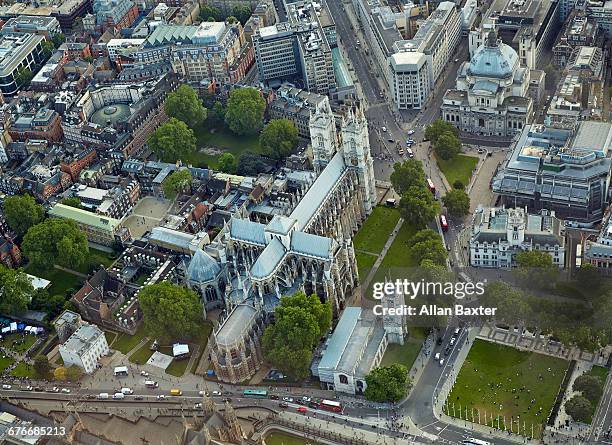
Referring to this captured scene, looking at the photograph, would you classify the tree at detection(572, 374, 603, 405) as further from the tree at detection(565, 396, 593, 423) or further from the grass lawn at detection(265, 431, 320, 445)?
the grass lawn at detection(265, 431, 320, 445)

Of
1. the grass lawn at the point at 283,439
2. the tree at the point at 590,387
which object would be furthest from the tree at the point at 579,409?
the grass lawn at the point at 283,439

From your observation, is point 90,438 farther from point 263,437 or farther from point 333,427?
point 333,427

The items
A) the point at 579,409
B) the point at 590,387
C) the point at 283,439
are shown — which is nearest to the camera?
the point at 579,409

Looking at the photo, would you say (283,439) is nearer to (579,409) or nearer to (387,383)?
(387,383)

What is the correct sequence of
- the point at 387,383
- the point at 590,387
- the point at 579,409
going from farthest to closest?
the point at 387,383, the point at 590,387, the point at 579,409

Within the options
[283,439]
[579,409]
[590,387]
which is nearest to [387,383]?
[283,439]

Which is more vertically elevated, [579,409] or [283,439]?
[579,409]

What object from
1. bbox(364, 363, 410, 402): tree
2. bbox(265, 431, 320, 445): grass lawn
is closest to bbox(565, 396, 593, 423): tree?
bbox(364, 363, 410, 402): tree

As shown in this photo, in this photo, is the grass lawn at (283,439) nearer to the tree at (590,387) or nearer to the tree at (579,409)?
the tree at (579,409)
